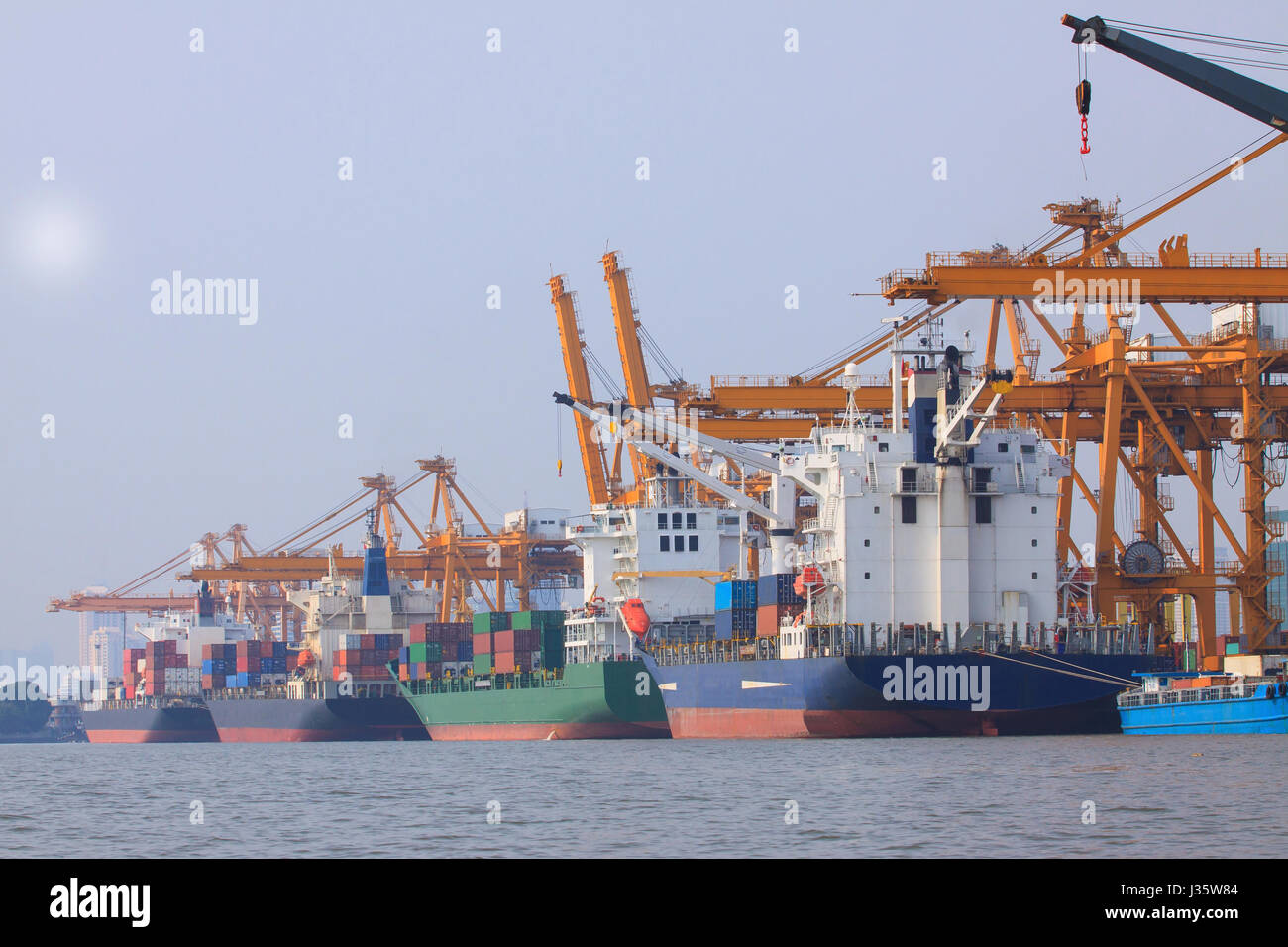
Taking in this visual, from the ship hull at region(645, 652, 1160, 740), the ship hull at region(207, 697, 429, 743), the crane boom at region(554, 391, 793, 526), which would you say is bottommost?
the ship hull at region(207, 697, 429, 743)

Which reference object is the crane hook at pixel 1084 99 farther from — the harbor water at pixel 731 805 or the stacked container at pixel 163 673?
the stacked container at pixel 163 673

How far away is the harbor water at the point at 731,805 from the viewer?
24203 mm

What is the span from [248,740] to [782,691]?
57.4m

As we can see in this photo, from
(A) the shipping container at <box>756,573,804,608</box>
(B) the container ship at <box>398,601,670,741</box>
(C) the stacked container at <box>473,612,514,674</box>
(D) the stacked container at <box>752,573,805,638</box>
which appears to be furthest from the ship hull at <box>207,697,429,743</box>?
(D) the stacked container at <box>752,573,805,638</box>

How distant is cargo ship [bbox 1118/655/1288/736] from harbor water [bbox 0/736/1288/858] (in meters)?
0.89

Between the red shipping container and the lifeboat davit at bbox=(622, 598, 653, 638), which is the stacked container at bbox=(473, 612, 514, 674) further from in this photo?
the red shipping container

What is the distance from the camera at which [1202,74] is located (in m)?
34.8

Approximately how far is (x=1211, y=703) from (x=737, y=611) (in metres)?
17.5

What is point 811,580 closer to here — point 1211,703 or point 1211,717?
point 1211,703

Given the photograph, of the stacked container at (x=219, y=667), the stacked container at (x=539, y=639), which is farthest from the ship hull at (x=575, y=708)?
the stacked container at (x=219, y=667)

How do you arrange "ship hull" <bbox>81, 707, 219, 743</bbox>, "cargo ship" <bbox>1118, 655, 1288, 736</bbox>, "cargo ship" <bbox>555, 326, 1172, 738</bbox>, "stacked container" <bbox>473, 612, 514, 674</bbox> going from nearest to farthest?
1. "cargo ship" <bbox>1118, 655, 1288, 736</bbox>
2. "cargo ship" <bbox>555, 326, 1172, 738</bbox>
3. "stacked container" <bbox>473, 612, 514, 674</bbox>
4. "ship hull" <bbox>81, 707, 219, 743</bbox>

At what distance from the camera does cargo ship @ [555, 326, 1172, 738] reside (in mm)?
47531

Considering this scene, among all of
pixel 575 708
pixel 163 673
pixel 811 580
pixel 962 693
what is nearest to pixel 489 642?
pixel 575 708
